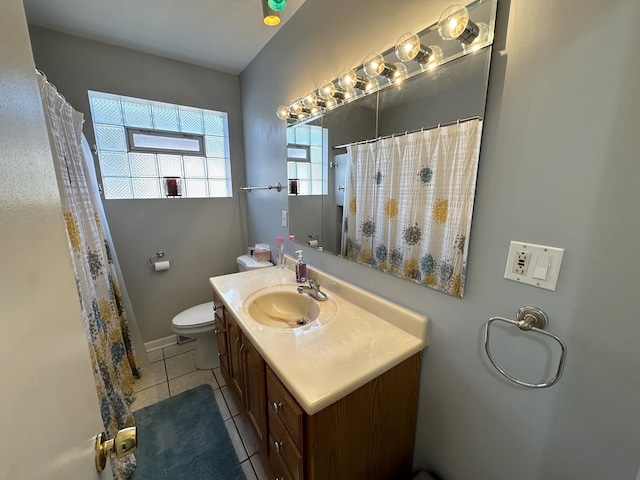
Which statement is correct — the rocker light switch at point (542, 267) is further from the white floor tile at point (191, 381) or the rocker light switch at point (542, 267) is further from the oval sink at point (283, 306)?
the white floor tile at point (191, 381)

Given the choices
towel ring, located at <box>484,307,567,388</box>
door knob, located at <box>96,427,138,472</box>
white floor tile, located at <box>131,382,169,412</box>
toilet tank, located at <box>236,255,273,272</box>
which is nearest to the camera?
door knob, located at <box>96,427,138,472</box>

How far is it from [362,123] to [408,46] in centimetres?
36

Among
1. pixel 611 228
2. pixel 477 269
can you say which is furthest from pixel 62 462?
pixel 611 228

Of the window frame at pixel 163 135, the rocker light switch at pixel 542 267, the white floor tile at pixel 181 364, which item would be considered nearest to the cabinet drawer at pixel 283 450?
the rocker light switch at pixel 542 267

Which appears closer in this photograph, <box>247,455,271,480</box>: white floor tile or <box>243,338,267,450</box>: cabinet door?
<box>243,338,267,450</box>: cabinet door

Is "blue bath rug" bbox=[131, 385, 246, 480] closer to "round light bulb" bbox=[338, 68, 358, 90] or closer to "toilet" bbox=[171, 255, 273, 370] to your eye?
"toilet" bbox=[171, 255, 273, 370]

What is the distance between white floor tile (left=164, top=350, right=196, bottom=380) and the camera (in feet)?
6.72

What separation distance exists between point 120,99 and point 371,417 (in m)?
2.67

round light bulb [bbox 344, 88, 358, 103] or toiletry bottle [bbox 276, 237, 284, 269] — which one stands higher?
round light bulb [bbox 344, 88, 358, 103]

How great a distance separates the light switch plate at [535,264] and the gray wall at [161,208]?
Answer: 2.29m

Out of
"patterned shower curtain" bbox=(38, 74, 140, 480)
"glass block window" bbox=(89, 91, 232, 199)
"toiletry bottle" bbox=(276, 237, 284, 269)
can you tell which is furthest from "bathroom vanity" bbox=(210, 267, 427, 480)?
"glass block window" bbox=(89, 91, 232, 199)

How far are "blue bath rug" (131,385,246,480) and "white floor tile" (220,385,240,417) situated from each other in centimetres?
8

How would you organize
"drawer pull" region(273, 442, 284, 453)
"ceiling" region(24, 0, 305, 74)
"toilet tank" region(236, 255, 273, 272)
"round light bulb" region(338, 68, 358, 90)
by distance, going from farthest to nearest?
1. "toilet tank" region(236, 255, 273, 272)
2. "ceiling" region(24, 0, 305, 74)
3. "round light bulb" region(338, 68, 358, 90)
4. "drawer pull" region(273, 442, 284, 453)

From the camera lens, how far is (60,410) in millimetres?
438
